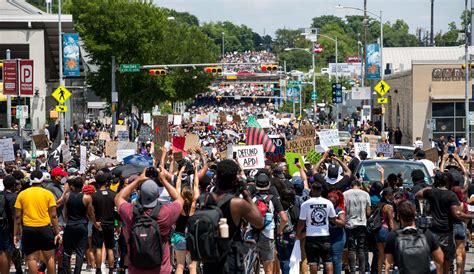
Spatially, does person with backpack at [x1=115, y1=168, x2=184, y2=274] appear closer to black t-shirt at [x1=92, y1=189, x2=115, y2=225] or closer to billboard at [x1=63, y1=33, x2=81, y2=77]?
black t-shirt at [x1=92, y1=189, x2=115, y2=225]

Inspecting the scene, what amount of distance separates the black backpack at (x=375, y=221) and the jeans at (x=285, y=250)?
1259mm

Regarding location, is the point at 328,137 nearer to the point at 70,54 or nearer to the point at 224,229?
the point at 224,229

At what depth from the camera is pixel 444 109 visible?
5931 centimetres

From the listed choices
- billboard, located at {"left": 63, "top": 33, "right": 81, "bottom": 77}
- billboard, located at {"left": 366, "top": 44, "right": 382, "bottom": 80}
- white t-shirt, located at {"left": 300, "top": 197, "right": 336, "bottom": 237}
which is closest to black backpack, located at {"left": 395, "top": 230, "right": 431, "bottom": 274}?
white t-shirt, located at {"left": 300, "top": 197, "right": 336, "bottom": 237}

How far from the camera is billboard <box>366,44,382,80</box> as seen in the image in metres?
57.3

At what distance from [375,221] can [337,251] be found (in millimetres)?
1490

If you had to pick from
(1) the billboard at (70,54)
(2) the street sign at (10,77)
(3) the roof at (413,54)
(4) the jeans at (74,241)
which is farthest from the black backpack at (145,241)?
(3) the roof at (413,54)

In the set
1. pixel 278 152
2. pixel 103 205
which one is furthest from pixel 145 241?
pixel 278 152

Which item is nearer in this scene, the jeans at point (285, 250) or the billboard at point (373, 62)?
the jeans at point (285, 250)

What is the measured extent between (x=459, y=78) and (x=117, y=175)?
141 ft

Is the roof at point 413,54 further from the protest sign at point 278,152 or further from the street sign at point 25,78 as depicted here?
the protest sign at point 278,152

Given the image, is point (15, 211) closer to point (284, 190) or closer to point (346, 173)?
point (284, 190)

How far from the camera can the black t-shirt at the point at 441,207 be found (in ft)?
47.2

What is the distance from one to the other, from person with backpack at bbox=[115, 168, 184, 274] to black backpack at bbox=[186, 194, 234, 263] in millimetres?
673
